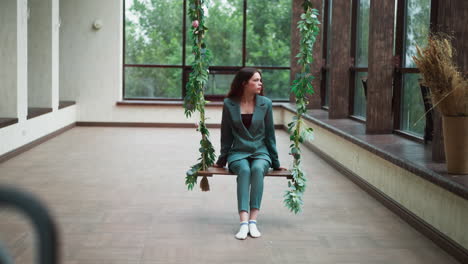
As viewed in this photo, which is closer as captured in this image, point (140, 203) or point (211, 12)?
point (140, 203)

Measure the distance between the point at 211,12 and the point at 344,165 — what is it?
257 inches

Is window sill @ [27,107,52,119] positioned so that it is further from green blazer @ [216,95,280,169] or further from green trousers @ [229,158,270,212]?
green trousers @ [229,158,270,212]

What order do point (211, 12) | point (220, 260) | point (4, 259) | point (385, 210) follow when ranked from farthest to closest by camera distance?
point (211, 12)
point (385, 210)
point (220, 260)
point (4, 259)

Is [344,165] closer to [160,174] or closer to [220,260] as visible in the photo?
[160,174]

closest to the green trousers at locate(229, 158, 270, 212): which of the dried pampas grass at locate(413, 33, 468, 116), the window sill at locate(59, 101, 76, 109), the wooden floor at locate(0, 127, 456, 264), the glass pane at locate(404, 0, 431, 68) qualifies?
the wooden floor at locate(0, 127, 456, 264)

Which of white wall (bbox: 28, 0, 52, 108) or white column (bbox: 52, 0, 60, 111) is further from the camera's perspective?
white column (bbox: 52, 0, 60, 111)

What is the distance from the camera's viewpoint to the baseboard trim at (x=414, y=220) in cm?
384

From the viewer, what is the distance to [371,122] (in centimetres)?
675

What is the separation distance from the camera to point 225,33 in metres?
12.8

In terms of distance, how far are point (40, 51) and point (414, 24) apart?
18.7 feet

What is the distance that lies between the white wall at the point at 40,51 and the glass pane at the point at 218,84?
346cm

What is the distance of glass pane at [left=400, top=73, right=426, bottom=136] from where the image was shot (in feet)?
20.3

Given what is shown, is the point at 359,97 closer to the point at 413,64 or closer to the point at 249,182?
the point at 413,64

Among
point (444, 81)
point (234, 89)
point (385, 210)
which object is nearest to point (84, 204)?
point (234, 89)
